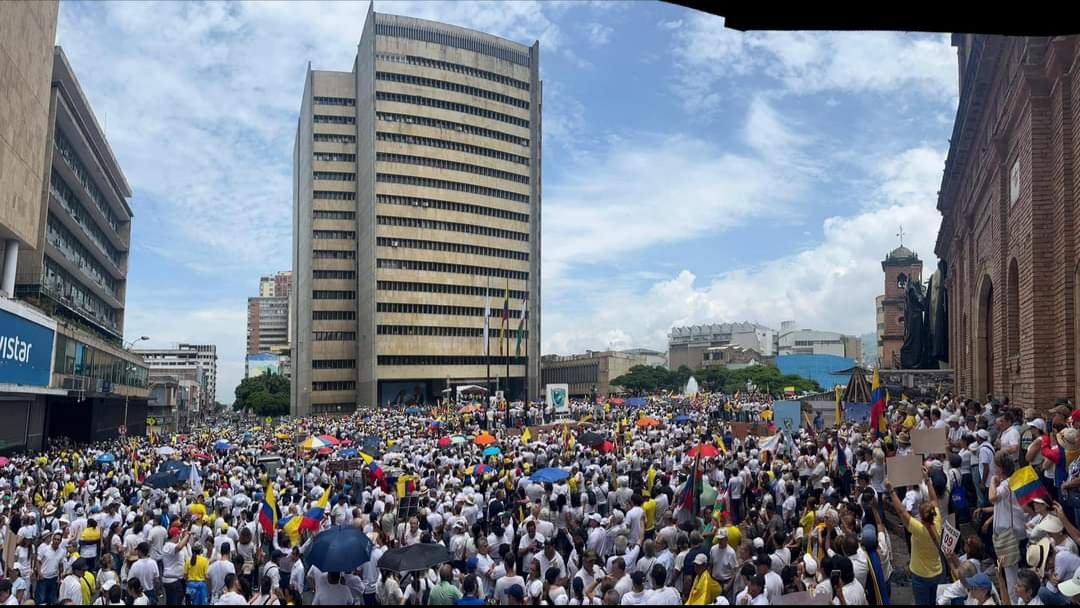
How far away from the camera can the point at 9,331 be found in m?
36.0

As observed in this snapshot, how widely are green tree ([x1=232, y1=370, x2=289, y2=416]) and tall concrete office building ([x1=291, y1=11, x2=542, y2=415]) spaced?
16.1 meters

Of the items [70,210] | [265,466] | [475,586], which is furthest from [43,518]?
[70,210]

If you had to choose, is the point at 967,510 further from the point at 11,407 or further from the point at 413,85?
the point at 413,85

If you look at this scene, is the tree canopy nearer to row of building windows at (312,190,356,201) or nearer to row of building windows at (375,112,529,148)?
row of building windows at (375,112,529,148)

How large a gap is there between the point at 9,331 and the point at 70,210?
27022mm

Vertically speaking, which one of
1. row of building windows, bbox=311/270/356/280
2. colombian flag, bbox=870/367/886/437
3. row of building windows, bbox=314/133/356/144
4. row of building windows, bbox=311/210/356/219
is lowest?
colombian flag, bbox=870/367/886/437

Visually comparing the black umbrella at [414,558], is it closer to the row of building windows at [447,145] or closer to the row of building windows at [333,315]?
the row of building windows at [447,145]

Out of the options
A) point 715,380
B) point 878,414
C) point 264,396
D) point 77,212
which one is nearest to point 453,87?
point 715,380

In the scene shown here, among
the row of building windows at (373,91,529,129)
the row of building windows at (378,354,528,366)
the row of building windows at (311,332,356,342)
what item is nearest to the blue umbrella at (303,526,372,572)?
the row of building windows at (378,354,528,366)

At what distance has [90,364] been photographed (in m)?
52.4

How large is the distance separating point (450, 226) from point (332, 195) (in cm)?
1614

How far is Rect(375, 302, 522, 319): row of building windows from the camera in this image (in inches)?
4065

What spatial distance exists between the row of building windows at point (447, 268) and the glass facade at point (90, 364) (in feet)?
116

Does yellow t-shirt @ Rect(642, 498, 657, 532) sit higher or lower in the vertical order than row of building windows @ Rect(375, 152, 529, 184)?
lower
